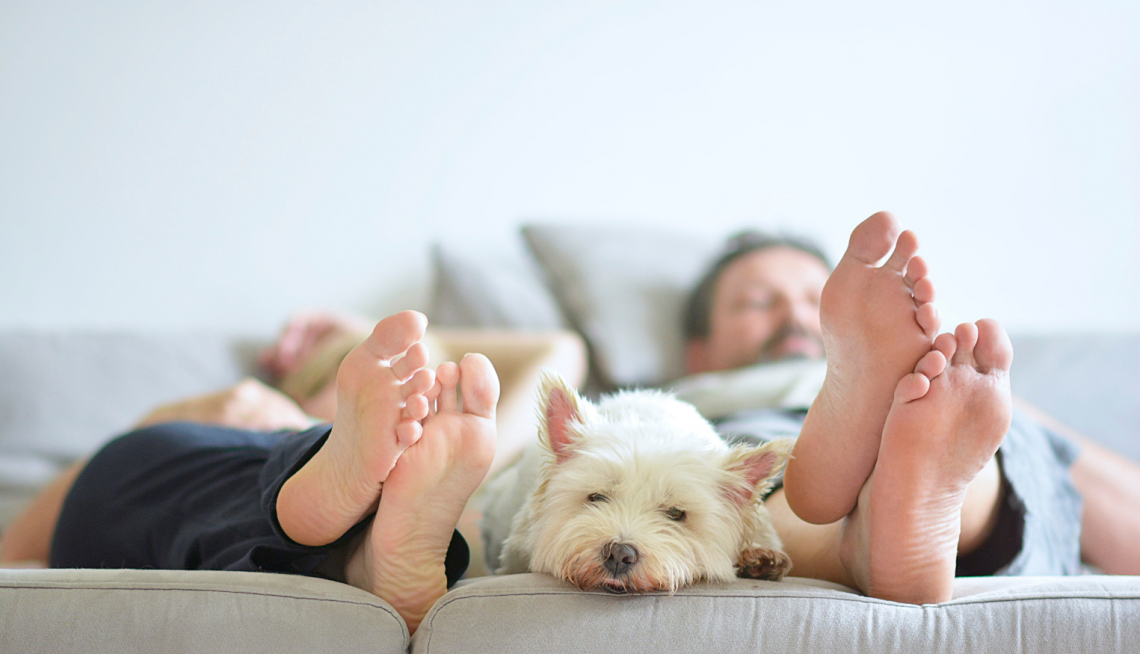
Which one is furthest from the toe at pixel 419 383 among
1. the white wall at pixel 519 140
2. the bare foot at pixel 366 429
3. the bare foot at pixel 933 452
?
the white wall at pixel 519 140

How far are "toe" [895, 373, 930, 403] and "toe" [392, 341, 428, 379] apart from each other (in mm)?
491

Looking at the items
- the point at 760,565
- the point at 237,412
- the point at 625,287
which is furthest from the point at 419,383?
the point at 625,287

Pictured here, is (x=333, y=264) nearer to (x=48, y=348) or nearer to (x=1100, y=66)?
(x=48, y=348)

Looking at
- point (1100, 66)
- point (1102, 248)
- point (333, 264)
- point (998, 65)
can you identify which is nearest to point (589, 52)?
point (333, 264)

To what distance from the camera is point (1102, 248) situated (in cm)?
265

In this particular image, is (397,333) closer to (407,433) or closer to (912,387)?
(407,433)

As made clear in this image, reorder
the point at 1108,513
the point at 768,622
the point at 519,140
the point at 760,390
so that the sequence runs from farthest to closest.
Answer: the point at 519,140, the point at 760,390, the point at 1108,513, the point at 768,622

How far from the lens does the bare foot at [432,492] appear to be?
75 cm

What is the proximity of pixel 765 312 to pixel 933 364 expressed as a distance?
124 cm

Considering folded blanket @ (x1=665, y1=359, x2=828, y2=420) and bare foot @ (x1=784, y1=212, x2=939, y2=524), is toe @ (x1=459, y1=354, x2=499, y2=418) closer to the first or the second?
bare foot @ (x1=784, y1=212, x2=939, y2=524)

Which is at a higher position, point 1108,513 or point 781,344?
point 781,344

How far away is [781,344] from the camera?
1895 millimetres

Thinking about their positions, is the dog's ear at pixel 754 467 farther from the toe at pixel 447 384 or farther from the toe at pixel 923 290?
the toe at pixel 447 384

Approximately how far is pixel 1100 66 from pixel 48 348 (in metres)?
3.42
